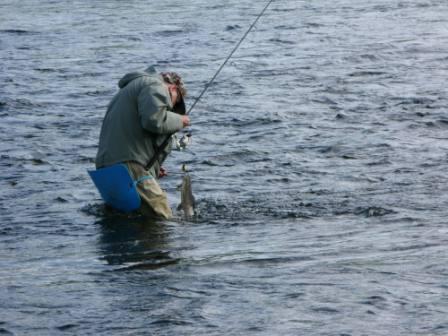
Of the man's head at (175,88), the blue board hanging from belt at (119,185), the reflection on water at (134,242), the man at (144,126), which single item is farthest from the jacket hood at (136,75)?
the reflection on water at (134,242)

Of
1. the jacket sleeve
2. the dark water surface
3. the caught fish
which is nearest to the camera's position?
the dark water surface

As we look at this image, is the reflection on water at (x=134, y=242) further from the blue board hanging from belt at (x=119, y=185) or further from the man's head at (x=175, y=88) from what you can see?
the man's head at (x=175, y=88)

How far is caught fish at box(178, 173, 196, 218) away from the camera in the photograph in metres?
10.1

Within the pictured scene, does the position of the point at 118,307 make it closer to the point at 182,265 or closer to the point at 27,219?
the point at 182,265

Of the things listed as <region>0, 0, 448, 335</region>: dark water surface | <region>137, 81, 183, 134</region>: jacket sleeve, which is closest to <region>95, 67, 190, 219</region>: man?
<region>137, 81, 183, 134</region>: jacket sleeve

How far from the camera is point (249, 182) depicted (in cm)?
1171

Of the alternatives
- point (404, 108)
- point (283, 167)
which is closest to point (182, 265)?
point (283, 167)

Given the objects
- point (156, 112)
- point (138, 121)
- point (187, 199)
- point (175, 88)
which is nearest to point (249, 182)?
point (187, 199)

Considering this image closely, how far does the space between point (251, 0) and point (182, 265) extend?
56.9 feet

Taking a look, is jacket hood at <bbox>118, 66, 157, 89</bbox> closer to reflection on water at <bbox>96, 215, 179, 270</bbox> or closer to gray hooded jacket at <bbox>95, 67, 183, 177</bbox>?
gray hooded jacket at <bbox>95, 67, 183, 177</bbox>

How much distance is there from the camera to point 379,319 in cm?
720

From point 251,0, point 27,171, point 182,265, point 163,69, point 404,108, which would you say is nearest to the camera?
point 182,265

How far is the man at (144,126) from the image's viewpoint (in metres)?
9.45

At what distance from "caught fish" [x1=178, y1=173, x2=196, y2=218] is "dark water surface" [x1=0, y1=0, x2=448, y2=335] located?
15 centimetres
